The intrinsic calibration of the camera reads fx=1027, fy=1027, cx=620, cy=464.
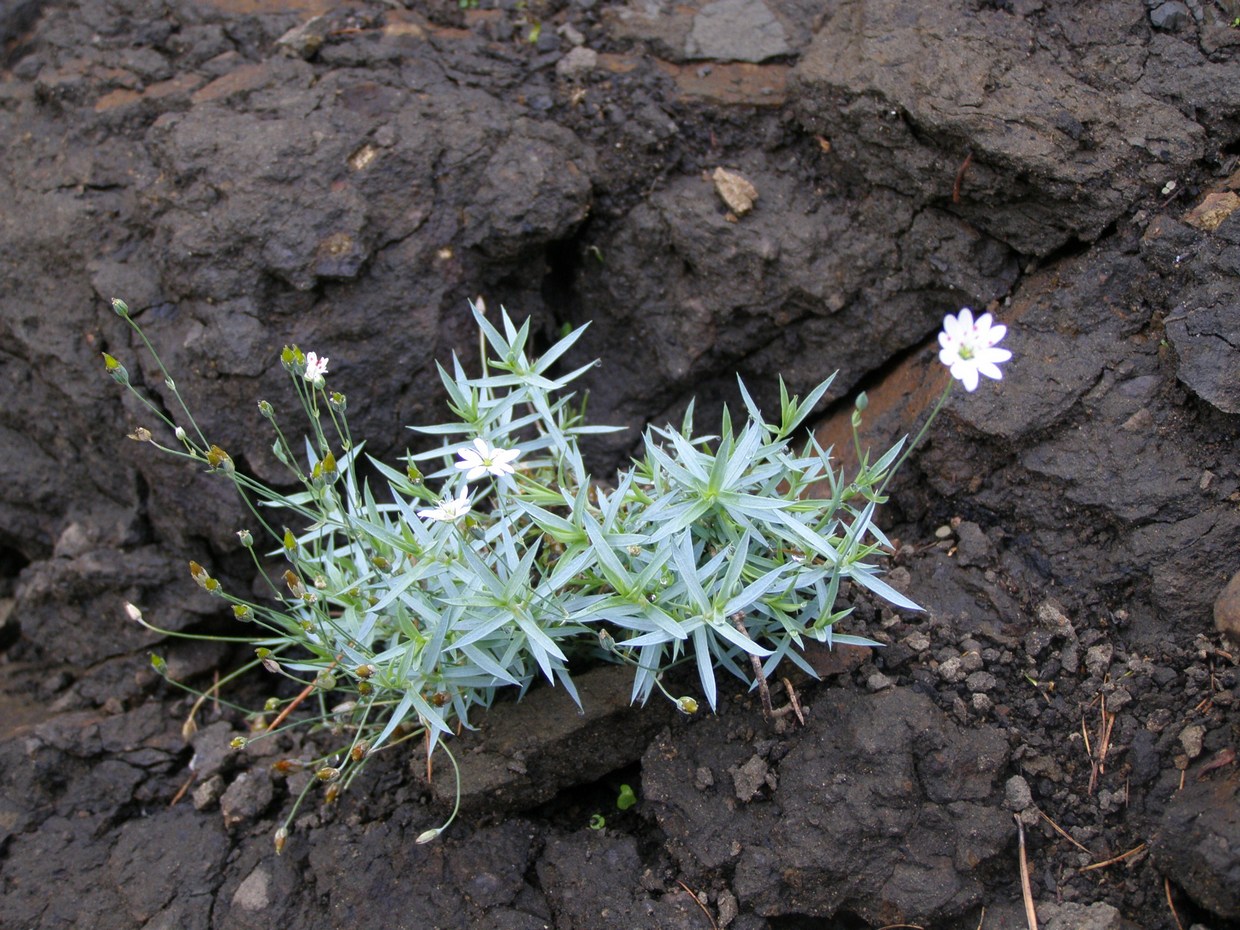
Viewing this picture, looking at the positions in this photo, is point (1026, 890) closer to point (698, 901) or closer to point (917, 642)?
point (917, 642)

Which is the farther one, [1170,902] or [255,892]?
[255,892]

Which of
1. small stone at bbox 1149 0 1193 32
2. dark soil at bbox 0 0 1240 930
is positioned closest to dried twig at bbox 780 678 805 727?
dark soil at bbox 0 0 1240 930

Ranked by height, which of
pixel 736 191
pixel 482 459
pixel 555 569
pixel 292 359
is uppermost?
pixel 292 359

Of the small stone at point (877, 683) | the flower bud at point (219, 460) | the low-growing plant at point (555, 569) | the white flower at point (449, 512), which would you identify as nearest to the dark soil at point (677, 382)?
the small stone at point (877, 683)

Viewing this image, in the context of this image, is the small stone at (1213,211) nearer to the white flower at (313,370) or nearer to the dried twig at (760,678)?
the dried twig at (760,678)

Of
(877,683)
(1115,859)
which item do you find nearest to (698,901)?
(877,683)

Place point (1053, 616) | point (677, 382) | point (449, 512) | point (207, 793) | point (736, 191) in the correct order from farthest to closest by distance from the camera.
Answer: point (677, 382) < point (736, 191) < point (207, 793) < point (1053, 616) < point (449, 512)

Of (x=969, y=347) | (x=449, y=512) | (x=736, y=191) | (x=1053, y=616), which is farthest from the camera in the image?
(x=736, y=191)
